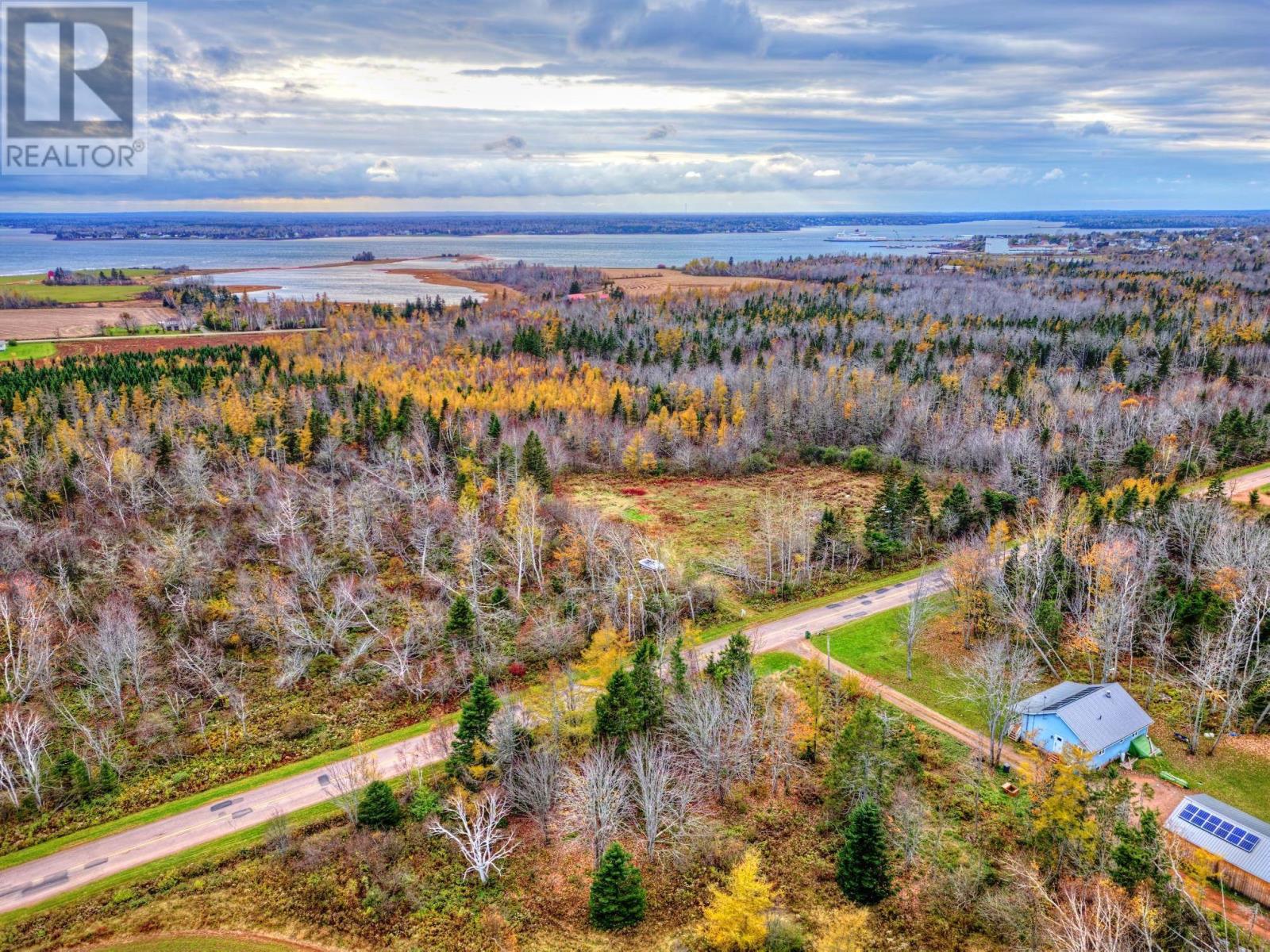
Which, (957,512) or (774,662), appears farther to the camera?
(957,512)

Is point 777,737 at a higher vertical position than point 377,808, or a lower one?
higher

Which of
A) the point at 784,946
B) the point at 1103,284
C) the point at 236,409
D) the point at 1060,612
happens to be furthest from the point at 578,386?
the point at 1103,284

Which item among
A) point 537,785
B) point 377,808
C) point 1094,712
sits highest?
point 1094,712

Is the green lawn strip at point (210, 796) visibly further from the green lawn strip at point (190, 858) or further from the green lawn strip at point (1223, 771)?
the green lawn strip at point (1223, 771)

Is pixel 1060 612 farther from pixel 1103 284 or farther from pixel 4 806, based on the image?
pixel 1103 284

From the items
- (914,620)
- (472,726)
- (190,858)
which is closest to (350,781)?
(472,726)

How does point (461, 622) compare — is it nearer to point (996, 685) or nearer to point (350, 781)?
point (350, 781)

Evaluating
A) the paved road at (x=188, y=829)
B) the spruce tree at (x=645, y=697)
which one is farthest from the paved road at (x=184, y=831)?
the spruce tree at (x=645, y=697)

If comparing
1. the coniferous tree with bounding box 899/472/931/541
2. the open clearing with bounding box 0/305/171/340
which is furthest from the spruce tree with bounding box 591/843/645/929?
the open clearing with bounding box 0/305/171/340
